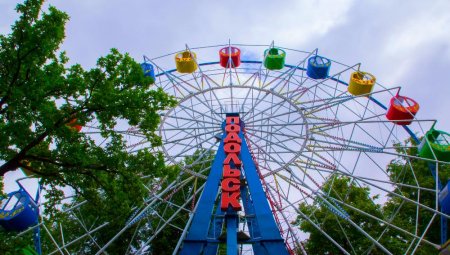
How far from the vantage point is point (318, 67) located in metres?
19.8

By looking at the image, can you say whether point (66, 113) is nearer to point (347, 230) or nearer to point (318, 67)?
point (318, 67)

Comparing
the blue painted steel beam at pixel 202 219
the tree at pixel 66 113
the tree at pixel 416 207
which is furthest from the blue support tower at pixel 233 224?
the tree at pixel 416 207

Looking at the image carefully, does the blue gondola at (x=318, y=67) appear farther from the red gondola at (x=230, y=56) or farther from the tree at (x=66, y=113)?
the tree at (x=66, y=113)

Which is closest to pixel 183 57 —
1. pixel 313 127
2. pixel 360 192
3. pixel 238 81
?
pixel 238 81

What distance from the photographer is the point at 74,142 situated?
10539 mm

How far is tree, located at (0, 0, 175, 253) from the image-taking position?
974 centimetres

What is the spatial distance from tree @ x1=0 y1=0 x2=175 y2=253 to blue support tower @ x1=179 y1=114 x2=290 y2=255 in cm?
396

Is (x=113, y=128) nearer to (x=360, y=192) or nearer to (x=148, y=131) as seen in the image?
(x=148, y=131)

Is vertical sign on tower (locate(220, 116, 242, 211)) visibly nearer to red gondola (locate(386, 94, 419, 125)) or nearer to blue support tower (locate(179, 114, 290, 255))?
blue support tower (locate(179, 114, 290, 255))

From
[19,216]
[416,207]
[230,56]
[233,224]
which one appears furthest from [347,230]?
[19,216]

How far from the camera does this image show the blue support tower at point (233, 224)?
14164 mm

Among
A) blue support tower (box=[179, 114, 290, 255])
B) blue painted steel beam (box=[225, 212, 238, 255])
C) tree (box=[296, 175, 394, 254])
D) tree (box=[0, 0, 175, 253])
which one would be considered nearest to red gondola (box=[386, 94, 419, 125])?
tree (box=[296, 175, 394, 254])

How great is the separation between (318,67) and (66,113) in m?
12.9

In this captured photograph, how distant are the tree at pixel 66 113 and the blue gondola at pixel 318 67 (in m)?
10.5
